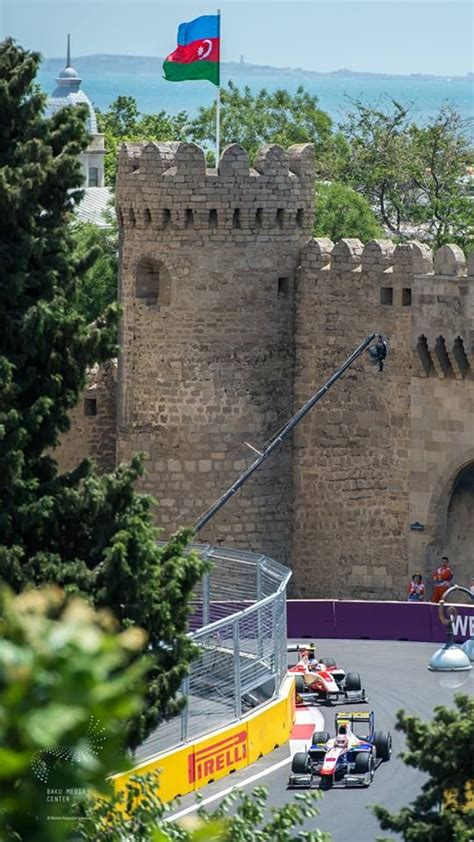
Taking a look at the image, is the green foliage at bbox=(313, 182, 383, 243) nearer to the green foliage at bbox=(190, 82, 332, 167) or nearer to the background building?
the green foliage at bbox=(190, 82, 332, 167)

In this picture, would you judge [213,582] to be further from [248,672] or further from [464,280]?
[464,280]

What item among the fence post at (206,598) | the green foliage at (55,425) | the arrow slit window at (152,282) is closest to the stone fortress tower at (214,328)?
the arrow slit window at (152,282)

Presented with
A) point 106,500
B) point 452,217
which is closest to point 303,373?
point 106,500

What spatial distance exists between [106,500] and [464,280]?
12094mm

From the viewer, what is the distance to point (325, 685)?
3061 cm

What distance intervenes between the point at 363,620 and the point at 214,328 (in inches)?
215

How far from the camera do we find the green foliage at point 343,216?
54.1 metres

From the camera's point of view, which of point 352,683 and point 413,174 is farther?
point 413,174

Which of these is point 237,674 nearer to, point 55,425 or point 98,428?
point 55,425

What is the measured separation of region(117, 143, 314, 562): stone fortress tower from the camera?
34.2 metres

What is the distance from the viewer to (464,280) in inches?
1320

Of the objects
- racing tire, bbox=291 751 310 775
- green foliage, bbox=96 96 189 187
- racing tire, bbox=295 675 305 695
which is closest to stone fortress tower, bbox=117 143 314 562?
racing tire, bbox=295 675 305 695

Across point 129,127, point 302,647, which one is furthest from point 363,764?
point 129,127

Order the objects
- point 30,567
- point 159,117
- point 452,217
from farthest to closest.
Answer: point 159,117, point 452,217, point 30,567
